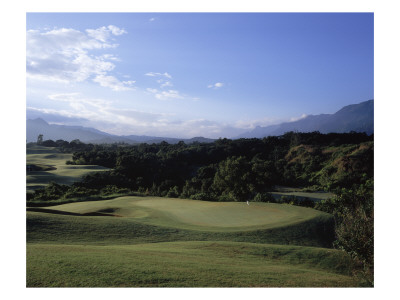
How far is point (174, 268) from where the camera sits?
6.77m

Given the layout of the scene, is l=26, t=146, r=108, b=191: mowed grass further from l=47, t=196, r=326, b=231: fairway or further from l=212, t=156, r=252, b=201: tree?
l=212, t=156, r=252, b=201: tree

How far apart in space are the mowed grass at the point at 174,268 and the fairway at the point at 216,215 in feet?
11.4

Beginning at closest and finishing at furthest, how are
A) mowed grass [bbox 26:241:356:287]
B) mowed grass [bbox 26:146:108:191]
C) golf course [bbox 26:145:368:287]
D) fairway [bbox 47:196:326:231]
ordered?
mowed grass [bbox 26:241:356:287], golf course [bbox 26:145:368:287], fairway [bbox 47:196:326:231], mowed grass [bbox 26:146:108:191]

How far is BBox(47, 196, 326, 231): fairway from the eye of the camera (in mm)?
12812

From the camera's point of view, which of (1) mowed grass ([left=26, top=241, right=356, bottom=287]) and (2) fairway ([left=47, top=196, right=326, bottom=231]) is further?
(2) fairway ([left=47, top=196, right=326, bottom=231])

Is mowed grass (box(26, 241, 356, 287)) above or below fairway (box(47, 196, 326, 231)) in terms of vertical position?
above

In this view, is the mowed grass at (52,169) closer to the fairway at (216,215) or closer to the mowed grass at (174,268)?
the fairway at (216,215)

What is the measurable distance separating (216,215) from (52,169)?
18457 millimetres

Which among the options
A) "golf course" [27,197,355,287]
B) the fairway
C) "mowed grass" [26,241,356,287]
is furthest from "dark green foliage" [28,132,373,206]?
"mowed grass" [26,241,356,287]

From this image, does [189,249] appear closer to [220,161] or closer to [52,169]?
[52,169]

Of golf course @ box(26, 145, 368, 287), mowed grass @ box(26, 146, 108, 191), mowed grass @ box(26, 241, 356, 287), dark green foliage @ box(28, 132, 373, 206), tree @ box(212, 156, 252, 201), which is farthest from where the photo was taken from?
dark green foliage @ box(28, 132, 373, 206)

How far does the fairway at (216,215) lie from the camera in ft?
42.0

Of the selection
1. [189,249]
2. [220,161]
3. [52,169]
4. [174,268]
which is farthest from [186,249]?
[220,161]

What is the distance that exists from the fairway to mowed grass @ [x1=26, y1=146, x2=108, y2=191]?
26.8 ft
